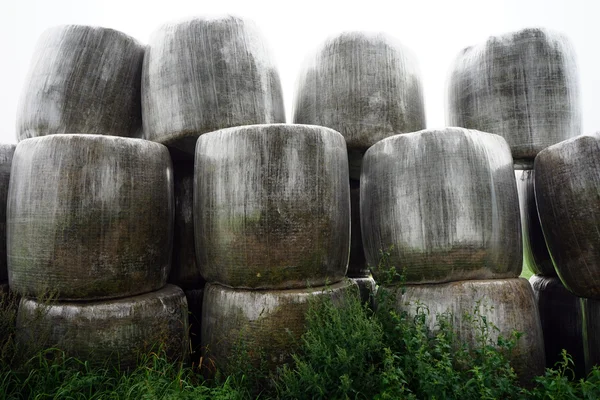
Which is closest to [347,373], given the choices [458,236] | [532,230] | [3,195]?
[458,236]

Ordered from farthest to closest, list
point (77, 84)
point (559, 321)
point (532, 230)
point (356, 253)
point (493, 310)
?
point (356, 253)
point (532, 230)
point (559, 321)
point (77, 84)
point (493, 310)

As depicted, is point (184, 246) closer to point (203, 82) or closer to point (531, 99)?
point (203, 82)

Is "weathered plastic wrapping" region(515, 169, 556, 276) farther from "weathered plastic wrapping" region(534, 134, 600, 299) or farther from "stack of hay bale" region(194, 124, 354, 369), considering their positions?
"stack of hay bale" region(194, 124, 354, 369)

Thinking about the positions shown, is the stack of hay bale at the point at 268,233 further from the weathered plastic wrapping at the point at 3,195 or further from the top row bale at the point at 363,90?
the weathered plastic wrapping at the point at 3,195

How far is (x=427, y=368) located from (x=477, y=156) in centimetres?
116

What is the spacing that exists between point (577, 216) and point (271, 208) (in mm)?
1587

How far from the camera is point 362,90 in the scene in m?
3.13

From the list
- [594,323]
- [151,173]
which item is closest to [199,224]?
[151,173]

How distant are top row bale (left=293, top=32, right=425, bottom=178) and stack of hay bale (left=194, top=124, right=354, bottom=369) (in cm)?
59

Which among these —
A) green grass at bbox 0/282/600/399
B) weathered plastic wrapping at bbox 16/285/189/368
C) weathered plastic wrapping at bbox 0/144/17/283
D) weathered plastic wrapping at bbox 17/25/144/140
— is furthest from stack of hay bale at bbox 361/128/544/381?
weathered plastic wrapping at bbox 0/144/17/283

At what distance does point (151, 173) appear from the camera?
2.68m

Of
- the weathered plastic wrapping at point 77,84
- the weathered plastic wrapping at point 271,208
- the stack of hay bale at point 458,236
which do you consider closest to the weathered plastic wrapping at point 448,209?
the stack of hay bale at point 458,236

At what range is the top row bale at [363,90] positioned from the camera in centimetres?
312

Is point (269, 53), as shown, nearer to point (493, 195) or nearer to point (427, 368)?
point (493, 195)
